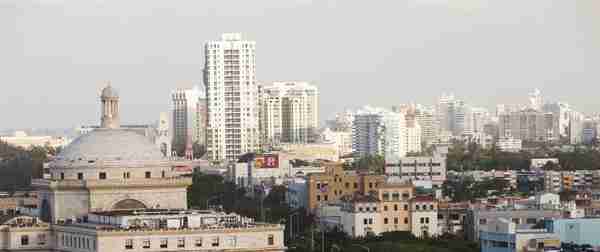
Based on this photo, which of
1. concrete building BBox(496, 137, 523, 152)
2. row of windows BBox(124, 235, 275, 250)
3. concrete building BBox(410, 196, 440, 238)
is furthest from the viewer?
concrete building BBox(496, 137, 523, 152)

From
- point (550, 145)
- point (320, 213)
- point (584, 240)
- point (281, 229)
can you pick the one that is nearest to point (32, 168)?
point (320, 213)

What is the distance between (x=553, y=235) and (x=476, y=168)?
62.3m

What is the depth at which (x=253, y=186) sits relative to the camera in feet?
295

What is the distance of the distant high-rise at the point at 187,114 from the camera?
156 meters

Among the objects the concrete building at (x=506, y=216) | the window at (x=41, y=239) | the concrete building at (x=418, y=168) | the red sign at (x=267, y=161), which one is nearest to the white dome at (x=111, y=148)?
the window at (x=41, y=239)

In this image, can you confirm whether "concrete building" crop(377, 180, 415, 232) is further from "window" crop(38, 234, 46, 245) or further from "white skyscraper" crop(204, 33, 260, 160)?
"white skyscraper" crop(204, 33, 260, 160)

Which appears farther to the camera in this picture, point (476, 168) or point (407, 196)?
point (476, 168)

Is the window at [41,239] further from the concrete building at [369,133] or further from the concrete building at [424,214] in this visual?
the concrete building at [369,133]

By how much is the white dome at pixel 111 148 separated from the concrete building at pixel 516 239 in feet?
26.7

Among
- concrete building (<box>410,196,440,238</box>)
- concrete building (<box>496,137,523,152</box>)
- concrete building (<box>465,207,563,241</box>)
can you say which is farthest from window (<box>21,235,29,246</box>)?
concrete building (<box>496,137,523,152</box>)

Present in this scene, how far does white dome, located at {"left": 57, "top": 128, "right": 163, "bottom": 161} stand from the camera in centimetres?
5006

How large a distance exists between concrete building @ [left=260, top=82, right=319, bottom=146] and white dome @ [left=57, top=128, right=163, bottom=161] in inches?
3903

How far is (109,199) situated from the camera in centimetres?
4956

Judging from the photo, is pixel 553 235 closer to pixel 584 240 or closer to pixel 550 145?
pixel 584 240
